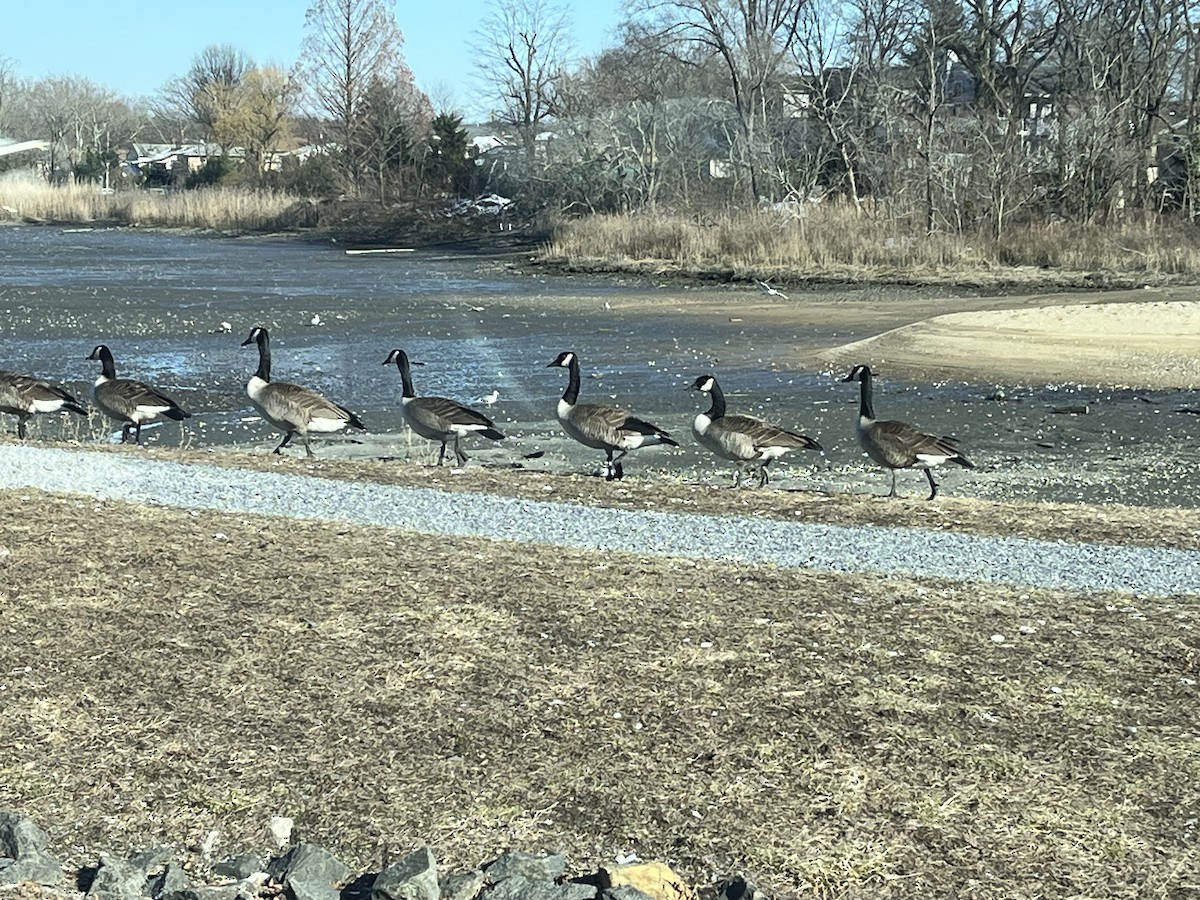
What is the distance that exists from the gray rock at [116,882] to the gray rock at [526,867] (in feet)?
3.44

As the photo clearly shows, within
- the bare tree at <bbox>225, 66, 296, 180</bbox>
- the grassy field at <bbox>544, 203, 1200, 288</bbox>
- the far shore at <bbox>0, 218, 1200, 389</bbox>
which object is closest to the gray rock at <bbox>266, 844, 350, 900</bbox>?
the far shore at <bbox>0, 218, 1200, 389</bbox>

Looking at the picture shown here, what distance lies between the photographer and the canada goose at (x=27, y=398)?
1378 cm

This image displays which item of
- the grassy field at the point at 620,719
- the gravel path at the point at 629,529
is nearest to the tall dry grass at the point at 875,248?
the gravel path at the point at 629,529

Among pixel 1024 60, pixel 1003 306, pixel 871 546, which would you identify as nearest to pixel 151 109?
pixel 1024 60

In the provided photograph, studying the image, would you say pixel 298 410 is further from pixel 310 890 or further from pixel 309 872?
pixel 310 890

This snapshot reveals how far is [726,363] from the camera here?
2400 cm

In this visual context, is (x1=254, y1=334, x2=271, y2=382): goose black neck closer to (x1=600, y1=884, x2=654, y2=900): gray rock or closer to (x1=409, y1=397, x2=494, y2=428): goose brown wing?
(x1=409, y1=397, x2=494, y2=428): goose brown wing

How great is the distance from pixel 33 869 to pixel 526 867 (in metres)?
1.50

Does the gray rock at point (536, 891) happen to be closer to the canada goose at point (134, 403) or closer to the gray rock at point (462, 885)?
the gray rock at point (462, 885)

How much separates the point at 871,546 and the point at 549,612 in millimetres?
2644

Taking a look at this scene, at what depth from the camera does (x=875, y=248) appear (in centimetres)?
4172

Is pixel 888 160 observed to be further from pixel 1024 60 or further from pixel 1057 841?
pixel 1057 841

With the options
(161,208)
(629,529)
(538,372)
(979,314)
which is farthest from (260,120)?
(629,529)

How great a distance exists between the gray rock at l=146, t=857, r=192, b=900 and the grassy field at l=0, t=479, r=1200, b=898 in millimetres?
231
